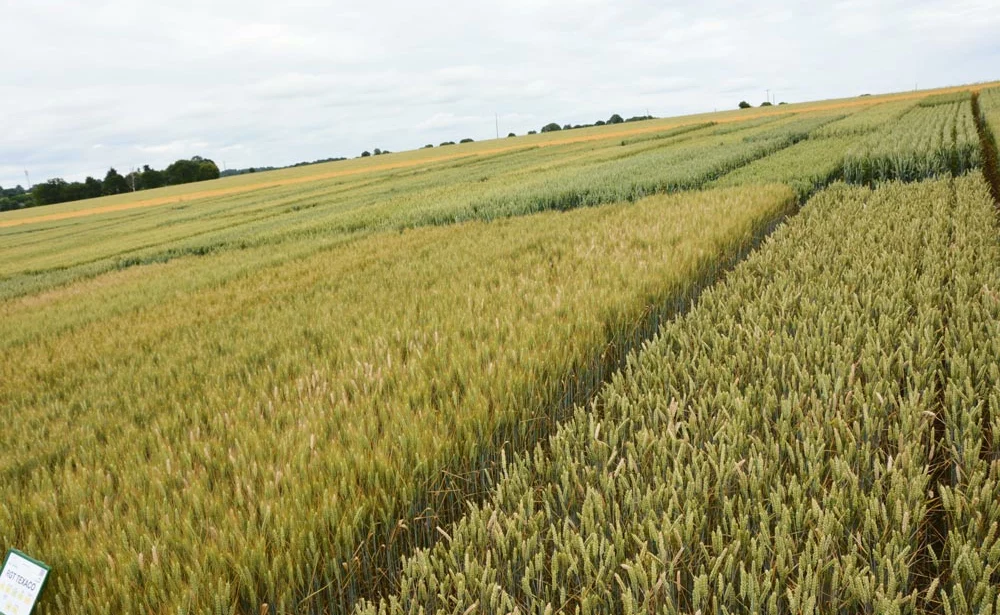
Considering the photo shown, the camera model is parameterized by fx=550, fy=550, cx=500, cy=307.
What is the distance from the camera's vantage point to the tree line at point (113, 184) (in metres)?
86.1

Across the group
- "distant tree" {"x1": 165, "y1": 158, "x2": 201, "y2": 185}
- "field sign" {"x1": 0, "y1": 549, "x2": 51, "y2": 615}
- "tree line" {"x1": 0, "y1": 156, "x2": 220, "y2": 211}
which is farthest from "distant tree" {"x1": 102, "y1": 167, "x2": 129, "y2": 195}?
"field sign" {"x1": 0, "y1": 549, "x2": 51, "y2": 615}

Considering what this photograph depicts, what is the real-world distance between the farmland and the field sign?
0.20 feet

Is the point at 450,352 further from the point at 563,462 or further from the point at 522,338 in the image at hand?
the point at 563,462

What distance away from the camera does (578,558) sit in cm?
151

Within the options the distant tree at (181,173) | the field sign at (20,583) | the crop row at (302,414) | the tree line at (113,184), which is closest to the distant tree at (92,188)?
the tree line at (113,184)

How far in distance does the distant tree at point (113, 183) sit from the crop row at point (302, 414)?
10326 centimetres

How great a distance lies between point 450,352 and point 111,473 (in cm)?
169

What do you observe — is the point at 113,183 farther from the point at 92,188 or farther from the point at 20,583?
the point at 20,583

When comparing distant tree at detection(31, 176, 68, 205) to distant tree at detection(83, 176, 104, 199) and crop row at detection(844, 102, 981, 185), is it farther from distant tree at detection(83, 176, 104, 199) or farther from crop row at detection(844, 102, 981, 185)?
crop row at detection(844, 102, 981, 185)

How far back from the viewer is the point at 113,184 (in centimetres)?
8950

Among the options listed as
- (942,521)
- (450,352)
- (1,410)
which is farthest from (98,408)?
(942,521)

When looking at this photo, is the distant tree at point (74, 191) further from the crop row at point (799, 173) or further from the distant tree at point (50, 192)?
the crop row at point (799, 173)

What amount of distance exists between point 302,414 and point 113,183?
357 feet

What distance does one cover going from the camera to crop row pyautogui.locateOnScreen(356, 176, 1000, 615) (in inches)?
55.0
